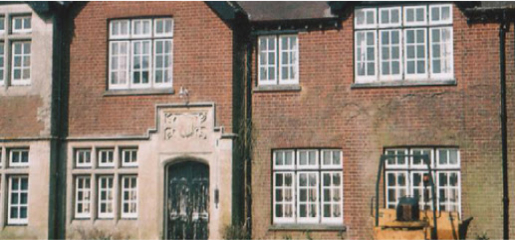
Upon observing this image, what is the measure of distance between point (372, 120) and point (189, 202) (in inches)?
198

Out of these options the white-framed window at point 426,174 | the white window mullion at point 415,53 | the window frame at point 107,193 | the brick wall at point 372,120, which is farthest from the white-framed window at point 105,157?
the white window mullion at point 415,53

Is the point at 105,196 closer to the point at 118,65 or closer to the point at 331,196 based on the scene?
the point at 118,65

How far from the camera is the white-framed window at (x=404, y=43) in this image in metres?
18.9

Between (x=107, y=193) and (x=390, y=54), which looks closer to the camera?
(x=390, y=54)

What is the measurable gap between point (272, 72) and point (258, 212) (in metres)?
3.60

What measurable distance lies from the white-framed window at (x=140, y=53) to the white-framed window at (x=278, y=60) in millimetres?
2365

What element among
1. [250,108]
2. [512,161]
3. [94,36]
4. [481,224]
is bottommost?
[481,224]

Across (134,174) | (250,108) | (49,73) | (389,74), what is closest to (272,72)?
(250,108)

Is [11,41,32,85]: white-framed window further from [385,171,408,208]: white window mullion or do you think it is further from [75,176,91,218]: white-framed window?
[385,171,408,208]: white window mullion

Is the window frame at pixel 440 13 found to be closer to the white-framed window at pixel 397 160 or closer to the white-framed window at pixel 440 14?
the white-framed window at pixel 440 14

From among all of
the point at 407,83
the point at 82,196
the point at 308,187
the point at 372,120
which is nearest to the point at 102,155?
the point at 82,196

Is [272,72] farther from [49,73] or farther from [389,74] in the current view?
[49,73]

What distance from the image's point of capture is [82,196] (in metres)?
20.0

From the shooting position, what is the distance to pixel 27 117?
20000 millimetres
